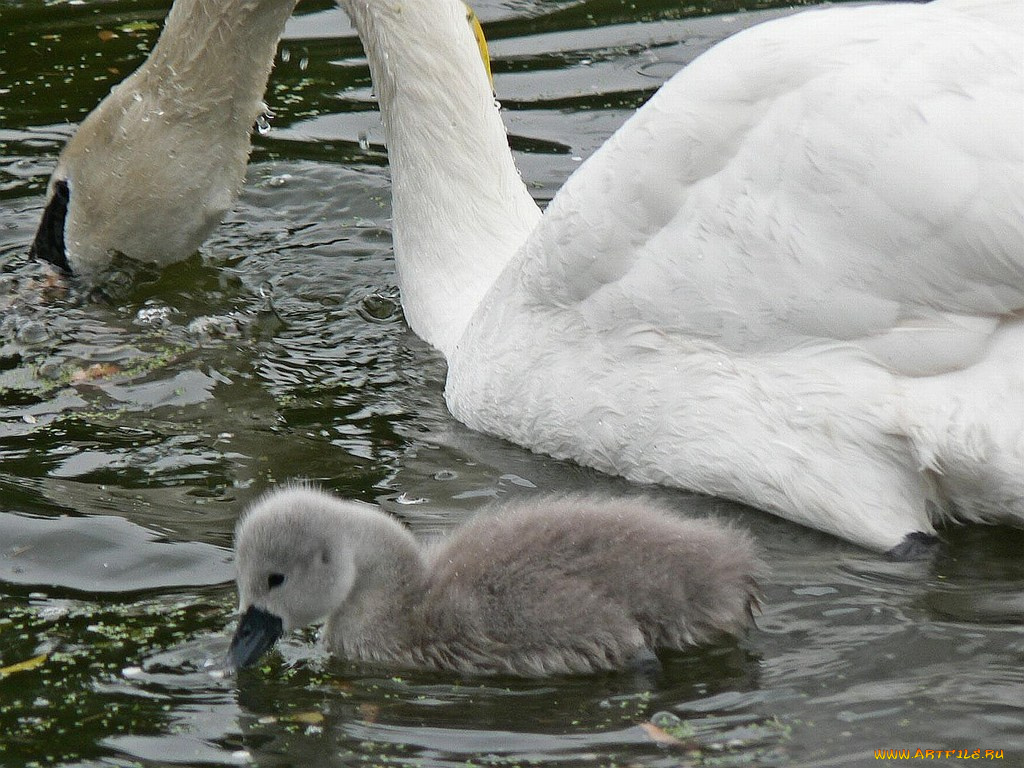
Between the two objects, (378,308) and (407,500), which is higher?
(378,308)

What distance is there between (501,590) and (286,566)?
1.76 feet

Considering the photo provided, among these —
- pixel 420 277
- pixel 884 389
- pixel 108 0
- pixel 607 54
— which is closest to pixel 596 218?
pixel 884 389

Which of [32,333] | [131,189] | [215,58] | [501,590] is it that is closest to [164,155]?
[131,189]

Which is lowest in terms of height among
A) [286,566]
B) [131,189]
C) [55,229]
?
[286,566]

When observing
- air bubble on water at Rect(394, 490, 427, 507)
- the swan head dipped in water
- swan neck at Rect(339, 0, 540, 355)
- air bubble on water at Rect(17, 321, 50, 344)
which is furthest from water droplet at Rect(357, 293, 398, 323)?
the swan head dipped in water

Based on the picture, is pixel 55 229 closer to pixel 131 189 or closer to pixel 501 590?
pixel 131 189

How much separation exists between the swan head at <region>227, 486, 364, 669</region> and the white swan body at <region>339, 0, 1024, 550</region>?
1.32 m

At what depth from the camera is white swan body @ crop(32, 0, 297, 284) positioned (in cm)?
746

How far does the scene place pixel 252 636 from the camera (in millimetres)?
4598

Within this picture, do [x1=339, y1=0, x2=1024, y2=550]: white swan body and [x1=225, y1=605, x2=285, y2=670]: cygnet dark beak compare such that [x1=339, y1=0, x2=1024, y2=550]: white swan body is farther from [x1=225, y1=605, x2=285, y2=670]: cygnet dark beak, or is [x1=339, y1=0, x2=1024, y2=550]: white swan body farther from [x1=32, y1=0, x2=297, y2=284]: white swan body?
[x1=32, y1=0, x2=297, y2=284]: white swan body

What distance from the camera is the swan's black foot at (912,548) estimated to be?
5219 millimetres

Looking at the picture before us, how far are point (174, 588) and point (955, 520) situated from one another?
2215mm

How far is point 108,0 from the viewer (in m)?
11.6

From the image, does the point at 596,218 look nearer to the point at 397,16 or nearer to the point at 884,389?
the point at 884,389
